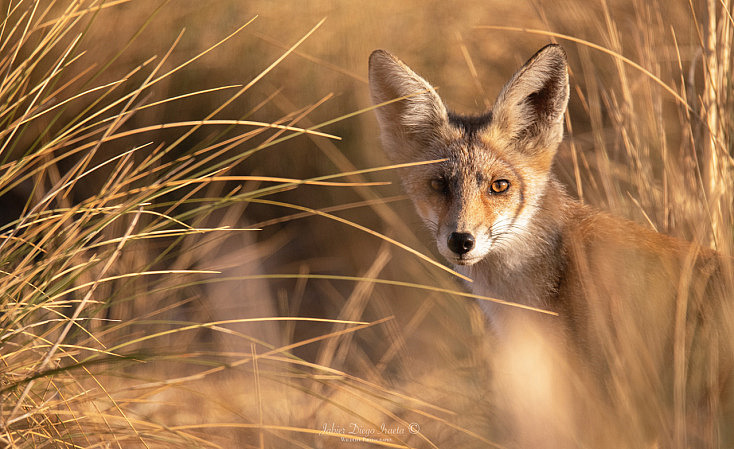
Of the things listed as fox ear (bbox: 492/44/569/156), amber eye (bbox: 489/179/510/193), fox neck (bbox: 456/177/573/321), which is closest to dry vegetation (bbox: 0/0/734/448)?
fox neck (bbox: 456/177/573/321)

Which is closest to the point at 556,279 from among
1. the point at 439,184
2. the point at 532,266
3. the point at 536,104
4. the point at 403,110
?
the point at 532,266

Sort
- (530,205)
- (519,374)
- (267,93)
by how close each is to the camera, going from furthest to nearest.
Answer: (267,93)
(530,205)
(519,374)

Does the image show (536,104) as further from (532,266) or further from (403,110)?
(532,266)

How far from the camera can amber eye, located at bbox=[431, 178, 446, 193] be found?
3.01 m

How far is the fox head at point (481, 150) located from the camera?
2.78 m

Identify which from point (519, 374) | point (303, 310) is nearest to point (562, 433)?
point (519, 374)

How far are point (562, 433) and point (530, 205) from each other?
1.04 metres

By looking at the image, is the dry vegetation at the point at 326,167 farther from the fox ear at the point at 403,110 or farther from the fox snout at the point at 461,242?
the fox snout at the point at 461,242

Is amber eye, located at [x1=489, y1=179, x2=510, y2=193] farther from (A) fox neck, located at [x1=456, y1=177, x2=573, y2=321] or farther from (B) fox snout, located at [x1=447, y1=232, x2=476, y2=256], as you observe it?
(B) fox snout, located at [x1=447, y1=232, x2=476, y2=256]

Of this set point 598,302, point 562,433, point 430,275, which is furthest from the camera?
point 430,275

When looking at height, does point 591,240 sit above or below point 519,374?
→ above

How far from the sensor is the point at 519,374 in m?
2.73

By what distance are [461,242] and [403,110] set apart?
92 cm

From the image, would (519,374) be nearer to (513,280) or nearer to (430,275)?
(513,280)
